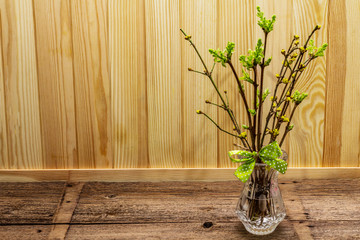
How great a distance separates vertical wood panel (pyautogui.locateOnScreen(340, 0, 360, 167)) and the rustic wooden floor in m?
0.10

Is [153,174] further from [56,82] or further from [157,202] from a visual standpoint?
[56,82]

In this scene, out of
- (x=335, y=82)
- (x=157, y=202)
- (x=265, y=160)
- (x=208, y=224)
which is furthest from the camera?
(x=335, y=82)

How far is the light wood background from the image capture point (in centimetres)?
129

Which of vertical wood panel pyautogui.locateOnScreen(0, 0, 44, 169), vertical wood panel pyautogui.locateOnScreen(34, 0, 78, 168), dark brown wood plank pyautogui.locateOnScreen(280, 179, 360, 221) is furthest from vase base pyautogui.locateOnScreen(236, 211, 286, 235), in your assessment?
vertical wood panel pyautogui.locateOnScreen(0, 0, 44, 169)

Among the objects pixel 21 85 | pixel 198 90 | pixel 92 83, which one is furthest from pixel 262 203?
pixel 21 85

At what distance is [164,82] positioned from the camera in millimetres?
1326

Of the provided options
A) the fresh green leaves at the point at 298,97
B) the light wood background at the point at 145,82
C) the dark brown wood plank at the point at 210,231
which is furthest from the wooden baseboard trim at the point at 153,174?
the fresh green leaves at the point at 298,97

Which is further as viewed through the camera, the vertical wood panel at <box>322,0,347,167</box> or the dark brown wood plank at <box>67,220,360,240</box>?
the vertical wood panel at <box>322,0,347,167</box>

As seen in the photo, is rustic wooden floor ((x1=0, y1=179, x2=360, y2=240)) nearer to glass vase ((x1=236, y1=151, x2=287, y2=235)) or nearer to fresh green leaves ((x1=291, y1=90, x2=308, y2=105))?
glass vase ((x1=236, y1=151, x2=287, y2=235))

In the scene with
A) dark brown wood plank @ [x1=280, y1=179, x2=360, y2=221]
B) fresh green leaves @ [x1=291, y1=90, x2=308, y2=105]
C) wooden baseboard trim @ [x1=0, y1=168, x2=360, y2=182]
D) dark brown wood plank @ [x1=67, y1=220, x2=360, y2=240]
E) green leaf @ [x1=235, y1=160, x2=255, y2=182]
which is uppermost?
fresh green leaves @ [x1=291, y1=90, x2=308, y2=105]

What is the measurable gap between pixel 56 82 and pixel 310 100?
856 mm

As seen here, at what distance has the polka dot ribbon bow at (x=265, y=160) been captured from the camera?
956 mm


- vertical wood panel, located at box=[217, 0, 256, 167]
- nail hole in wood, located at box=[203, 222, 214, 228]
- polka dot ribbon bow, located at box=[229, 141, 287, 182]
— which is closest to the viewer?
polka dot ribbon bow, located at box=[229, 141, 287, 182]

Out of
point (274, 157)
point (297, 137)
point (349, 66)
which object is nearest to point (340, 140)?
point (297, 137)
